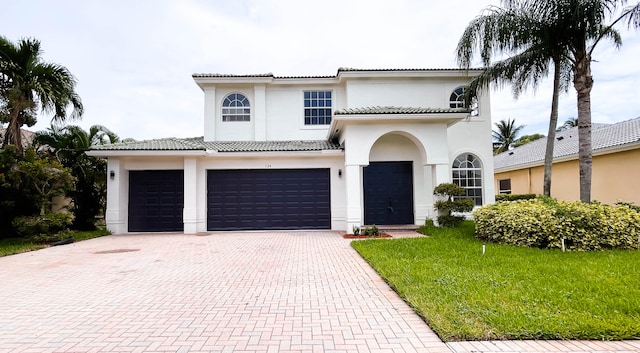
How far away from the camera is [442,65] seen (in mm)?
14883

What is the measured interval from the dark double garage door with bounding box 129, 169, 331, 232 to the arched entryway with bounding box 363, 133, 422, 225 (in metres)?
1.82

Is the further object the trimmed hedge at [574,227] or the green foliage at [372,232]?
the green foliage at [372,232]

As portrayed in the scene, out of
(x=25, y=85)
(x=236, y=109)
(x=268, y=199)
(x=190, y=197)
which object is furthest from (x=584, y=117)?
(x=25, y=85)

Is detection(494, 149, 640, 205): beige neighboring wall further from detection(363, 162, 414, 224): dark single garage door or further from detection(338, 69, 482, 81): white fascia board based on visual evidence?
detection(363, 162, 414, 224): dark single garage door

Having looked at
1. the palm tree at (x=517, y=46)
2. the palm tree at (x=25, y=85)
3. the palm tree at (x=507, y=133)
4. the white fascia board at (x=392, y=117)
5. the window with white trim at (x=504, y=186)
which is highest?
the palm tree at (x=507, y=133)

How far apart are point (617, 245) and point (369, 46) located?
12.9 metres

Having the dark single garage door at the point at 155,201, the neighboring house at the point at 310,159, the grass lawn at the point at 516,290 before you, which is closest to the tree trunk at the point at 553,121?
the neighboring house at the point at 310,159

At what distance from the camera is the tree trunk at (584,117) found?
33.5 ft

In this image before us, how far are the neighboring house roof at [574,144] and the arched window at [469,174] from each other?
504cm

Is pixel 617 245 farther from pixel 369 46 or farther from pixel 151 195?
pixel 151 195

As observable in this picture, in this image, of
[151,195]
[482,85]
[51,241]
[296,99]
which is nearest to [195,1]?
[296,99]

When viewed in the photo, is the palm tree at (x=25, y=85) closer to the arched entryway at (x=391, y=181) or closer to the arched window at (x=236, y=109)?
the arched window at (x=236, y=109)

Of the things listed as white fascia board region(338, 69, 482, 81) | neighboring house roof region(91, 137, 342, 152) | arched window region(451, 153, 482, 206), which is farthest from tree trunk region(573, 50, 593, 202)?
neighboring house roof region(91, 137, 342, 152)

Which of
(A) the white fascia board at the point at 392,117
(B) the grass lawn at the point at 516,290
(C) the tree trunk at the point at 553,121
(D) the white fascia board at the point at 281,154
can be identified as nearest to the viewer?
(B) the grass lawn at the point at 516,290
